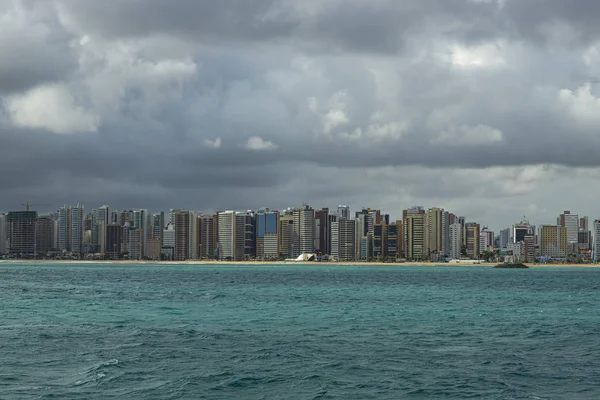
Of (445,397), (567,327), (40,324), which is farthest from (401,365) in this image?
(40,324)

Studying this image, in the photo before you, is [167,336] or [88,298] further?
[88,298]

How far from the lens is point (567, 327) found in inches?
2763

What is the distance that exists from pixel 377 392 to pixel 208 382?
9.37 meters

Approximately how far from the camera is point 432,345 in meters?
54.9

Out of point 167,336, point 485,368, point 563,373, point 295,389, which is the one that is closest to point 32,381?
point 295,389

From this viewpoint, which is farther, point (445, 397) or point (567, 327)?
point (567, 327)

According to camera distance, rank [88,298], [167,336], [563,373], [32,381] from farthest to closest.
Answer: [88,298] → [167,336] → [563,373] → [32,381]

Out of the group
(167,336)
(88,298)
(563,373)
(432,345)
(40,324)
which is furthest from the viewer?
(88,298)

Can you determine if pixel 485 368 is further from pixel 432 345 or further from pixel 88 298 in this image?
pixel 88 298

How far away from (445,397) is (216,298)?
241ft

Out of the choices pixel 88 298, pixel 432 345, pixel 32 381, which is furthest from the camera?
pixel 88 298

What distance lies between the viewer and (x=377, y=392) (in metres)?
38.5

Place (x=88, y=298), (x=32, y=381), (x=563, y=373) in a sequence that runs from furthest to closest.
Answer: (x=88, y=298) → (x=563, y=373) → (x=32, y=381)

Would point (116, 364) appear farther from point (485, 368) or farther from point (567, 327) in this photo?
point (567, 327)
